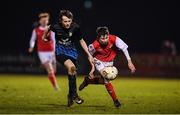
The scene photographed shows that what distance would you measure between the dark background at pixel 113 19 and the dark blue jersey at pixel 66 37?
22233 millimetres

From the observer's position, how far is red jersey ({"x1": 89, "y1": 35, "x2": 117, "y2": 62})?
41.9ft

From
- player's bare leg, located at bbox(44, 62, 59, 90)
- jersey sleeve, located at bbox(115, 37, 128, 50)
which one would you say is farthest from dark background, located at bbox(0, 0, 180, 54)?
jersey sleeve, located at bbox(115, 37, 128, 50)

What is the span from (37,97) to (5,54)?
1659 centimetres

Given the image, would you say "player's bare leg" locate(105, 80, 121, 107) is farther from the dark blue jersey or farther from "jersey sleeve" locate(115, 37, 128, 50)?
the dark blue jersey

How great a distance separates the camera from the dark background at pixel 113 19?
36747 mm

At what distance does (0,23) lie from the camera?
128ft

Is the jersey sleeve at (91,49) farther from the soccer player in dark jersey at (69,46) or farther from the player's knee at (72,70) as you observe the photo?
the player's knee at (72,70)

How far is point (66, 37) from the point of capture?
12656 mm

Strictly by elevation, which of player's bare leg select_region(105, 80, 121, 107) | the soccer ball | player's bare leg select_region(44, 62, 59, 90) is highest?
the soccer ball

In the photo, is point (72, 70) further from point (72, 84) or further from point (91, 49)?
point (91, 49)

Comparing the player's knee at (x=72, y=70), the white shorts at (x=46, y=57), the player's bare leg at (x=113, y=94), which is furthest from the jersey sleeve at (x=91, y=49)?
the white shorts at (x=46, y=57)

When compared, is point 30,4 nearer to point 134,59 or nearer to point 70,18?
point 134,59

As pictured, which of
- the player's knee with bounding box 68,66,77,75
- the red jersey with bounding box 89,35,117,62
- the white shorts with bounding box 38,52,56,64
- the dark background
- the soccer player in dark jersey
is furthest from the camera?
the dark background

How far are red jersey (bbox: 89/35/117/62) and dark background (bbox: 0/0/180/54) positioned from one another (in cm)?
2213
